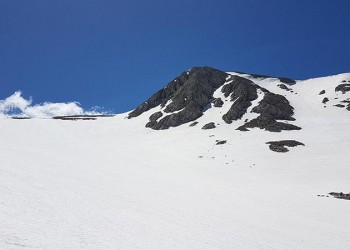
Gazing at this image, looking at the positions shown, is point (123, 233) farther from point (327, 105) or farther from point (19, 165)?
point (327, 105)

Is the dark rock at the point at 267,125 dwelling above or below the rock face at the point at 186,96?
below

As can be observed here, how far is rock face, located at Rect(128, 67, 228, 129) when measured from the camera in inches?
3162

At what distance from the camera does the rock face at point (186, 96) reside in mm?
80312

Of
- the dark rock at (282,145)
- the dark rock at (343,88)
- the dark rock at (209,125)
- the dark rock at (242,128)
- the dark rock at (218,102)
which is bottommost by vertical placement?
the dark rock at (282,145)

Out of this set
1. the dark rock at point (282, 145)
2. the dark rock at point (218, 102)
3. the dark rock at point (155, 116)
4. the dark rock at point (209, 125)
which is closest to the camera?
the dark rock at point (282, 145)

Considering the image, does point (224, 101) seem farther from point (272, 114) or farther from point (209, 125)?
point (209, 125)

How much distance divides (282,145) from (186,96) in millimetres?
41724

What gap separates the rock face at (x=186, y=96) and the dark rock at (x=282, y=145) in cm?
2966

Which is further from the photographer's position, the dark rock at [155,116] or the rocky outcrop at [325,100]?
the dark rock at [155,116]

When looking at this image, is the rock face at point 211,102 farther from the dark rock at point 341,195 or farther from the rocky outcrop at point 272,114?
the dark rock at point 341,195

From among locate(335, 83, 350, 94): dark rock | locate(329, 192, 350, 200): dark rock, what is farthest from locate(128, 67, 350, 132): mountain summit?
locate(329, 192, 350, 200): dark rock

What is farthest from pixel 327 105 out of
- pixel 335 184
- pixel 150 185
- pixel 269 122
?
pixel 150 185

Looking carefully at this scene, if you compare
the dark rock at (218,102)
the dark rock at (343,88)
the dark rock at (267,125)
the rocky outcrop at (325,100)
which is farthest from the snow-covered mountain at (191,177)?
the rocky outcrop at (325,100)

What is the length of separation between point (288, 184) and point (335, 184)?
4.82 meters
